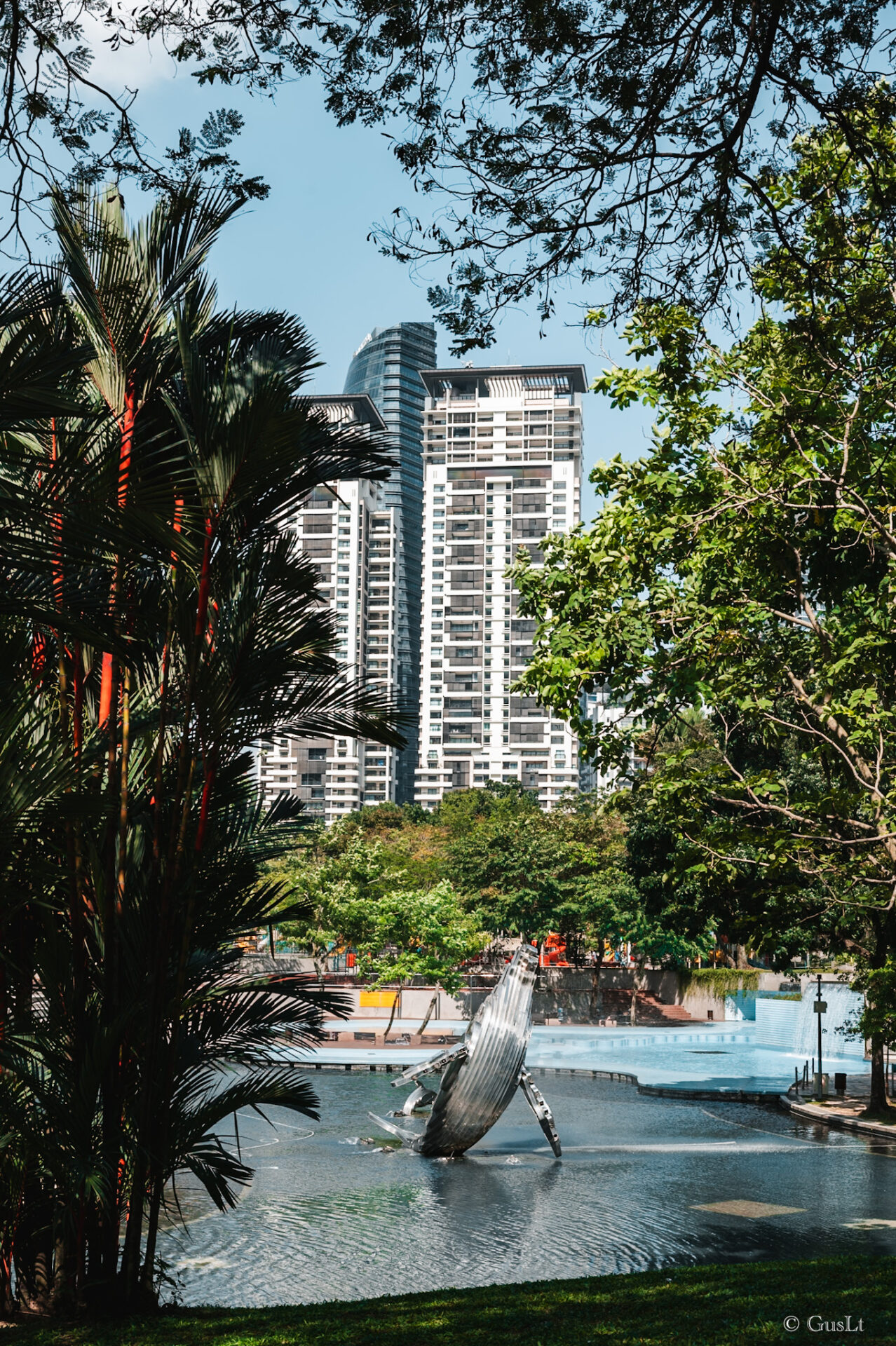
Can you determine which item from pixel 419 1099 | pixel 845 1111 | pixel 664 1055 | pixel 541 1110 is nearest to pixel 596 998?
pixel 664 1055

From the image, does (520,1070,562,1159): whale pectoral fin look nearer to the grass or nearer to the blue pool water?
the grass

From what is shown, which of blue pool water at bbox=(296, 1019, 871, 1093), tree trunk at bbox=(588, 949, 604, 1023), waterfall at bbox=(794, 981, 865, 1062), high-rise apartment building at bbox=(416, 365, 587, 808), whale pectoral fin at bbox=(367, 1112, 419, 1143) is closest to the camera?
whale pectoral fin at bbox=(367, 1112, 419, 1143)

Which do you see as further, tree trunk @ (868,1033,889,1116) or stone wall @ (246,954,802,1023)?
stone wall @ (246,954,802,1023)

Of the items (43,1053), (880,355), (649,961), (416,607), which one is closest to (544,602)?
(880,355)

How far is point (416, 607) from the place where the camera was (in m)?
130

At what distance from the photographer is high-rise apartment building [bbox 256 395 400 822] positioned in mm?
101375

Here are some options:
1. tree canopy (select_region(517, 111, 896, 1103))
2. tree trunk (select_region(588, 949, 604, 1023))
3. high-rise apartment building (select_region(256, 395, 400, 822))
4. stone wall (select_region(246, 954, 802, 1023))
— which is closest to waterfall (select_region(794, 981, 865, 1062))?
stone wall (select_region(246, 954, 802, 1023))

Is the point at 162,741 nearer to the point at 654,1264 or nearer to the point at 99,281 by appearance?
the point at 99,281

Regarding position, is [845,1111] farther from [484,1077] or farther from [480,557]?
[480,557]

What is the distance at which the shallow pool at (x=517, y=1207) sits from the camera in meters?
10.8

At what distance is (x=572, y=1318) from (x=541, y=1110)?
11103 mm

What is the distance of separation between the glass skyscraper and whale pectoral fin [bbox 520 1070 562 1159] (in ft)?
349

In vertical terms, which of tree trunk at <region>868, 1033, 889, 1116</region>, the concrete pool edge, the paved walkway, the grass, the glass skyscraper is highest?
the glass skyscraper

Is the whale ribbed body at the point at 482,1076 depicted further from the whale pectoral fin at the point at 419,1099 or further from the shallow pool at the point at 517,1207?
the whale pectoral fin at the point at 419,1099
